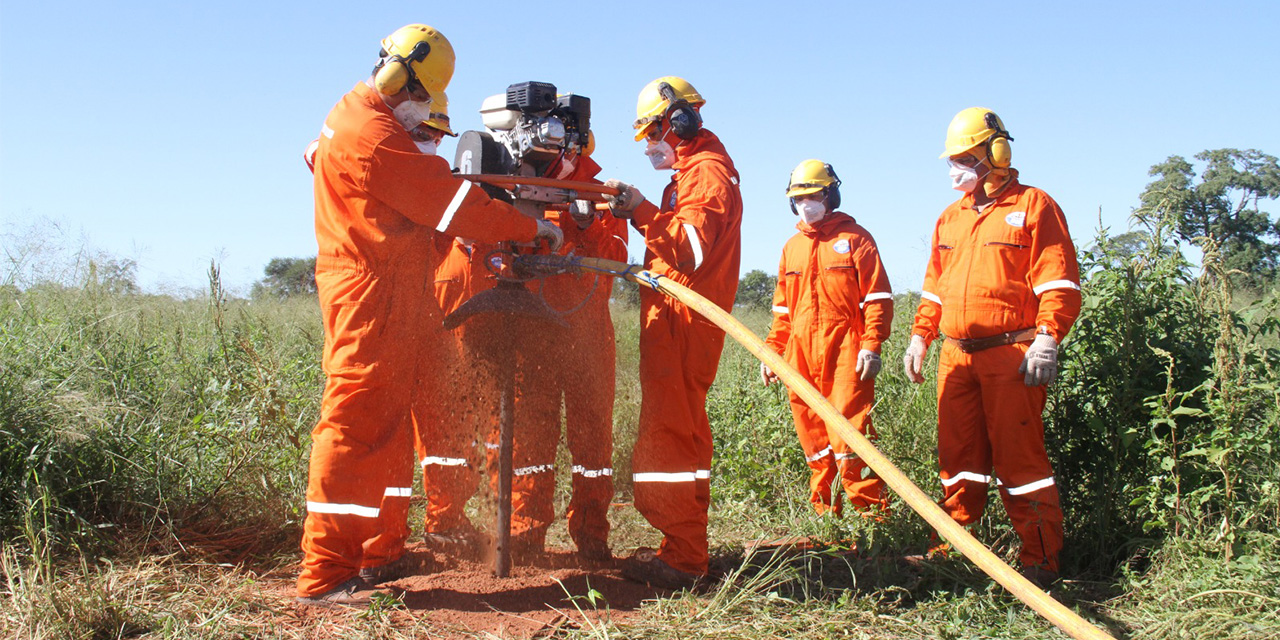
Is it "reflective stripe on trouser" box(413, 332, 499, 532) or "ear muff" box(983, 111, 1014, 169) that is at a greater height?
"ear muff" box(983, 111, 1014, 169)

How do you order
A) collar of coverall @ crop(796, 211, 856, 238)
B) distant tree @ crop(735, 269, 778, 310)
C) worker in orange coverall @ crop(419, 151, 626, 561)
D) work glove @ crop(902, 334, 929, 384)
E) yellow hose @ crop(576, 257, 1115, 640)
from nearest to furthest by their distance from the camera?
yellow hose @ crop(576, 257, 1115, 640) < worker in orange coverall @ crop(419, 151, 626, 561) < work glove @ crop(902, 334, 929, 384) < collar of coverall @ crop(796, 211, 856, 238) < distant tree @ crop(735, 269, 778, 310)

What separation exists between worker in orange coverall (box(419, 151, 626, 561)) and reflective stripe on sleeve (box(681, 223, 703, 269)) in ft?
2.26

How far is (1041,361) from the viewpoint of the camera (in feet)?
14.5

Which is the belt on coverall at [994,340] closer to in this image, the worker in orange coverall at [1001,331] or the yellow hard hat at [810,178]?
the worker in orange coverall at [1001,331]

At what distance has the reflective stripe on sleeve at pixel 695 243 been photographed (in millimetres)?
4250

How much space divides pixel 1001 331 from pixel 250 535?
3953mm

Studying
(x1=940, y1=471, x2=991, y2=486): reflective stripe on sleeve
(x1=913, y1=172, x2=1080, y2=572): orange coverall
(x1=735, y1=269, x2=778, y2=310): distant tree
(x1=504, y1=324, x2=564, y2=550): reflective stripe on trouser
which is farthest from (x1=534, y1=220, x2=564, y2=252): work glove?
(x1=735, y1=269, x2=778, y2=310): distant tree

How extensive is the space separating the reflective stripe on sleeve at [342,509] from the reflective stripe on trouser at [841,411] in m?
2.81

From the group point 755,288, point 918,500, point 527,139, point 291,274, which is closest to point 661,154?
point 527,139

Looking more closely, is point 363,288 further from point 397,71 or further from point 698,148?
point 698,148

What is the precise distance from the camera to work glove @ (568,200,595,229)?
15.1ft

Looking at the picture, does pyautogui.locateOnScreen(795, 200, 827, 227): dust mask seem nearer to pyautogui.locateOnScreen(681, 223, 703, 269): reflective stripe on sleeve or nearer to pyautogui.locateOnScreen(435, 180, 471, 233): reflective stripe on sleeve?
pyautogui.locateOnScreen(681, 223, 703, 269): reflective stripe on sleeve

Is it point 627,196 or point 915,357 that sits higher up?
point 627,196

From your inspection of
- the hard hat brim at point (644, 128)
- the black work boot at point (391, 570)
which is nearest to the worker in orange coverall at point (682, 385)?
the hard hat brim at point (644, 128)
